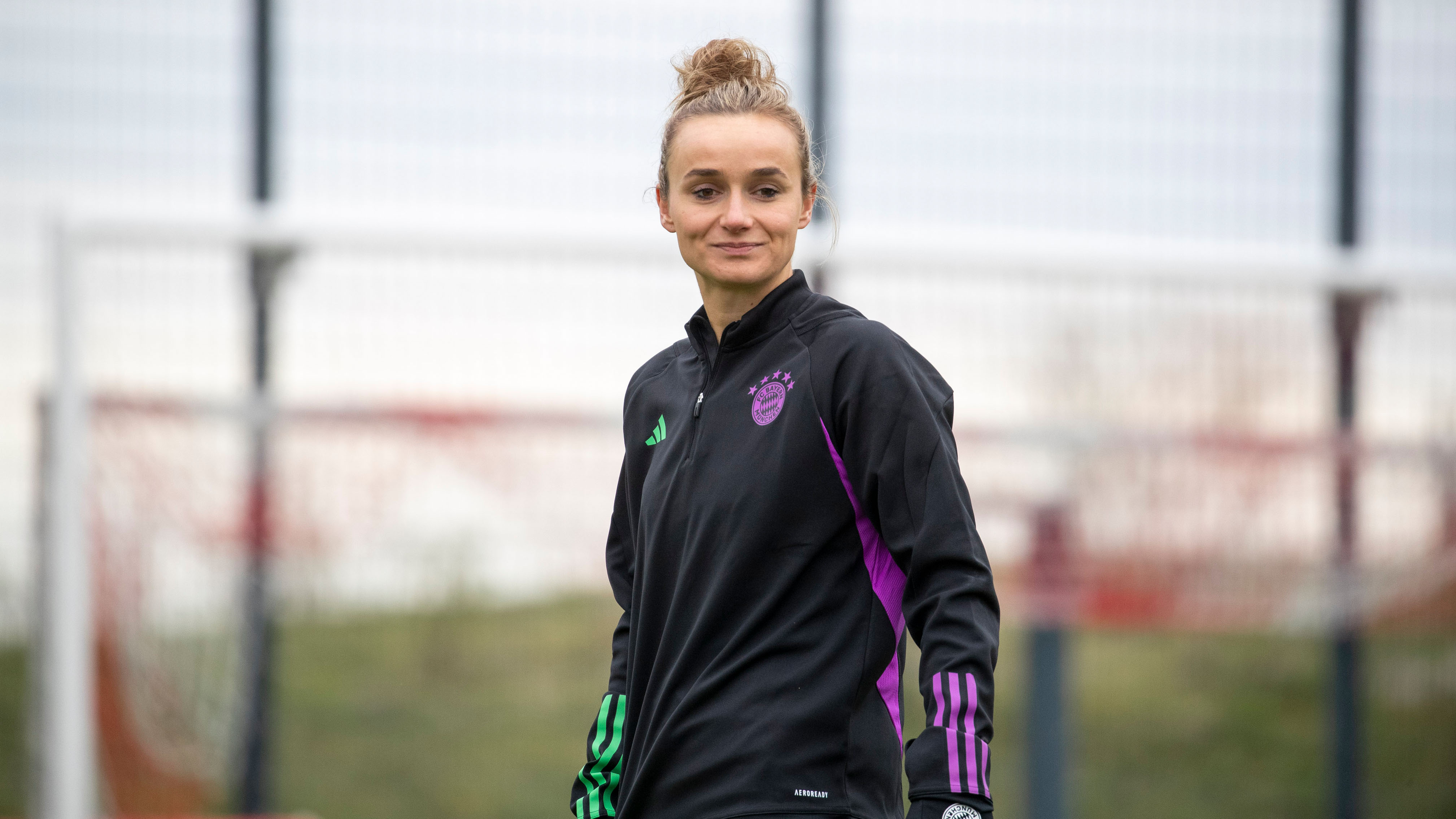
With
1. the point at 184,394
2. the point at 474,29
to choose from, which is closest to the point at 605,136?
the point at 474,29

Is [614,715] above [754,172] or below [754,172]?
below

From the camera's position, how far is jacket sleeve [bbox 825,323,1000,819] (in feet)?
4.43

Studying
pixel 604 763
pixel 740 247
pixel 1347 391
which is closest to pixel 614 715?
pixel 604 763

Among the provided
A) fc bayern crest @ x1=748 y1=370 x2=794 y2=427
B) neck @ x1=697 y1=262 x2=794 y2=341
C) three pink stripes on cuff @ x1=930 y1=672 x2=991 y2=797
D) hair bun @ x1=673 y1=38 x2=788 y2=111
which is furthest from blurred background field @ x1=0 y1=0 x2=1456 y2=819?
three pink stripes on cuff @ x1=930 y1=672 x2=991 y2=797

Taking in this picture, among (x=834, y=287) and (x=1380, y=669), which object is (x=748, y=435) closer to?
(x=834, y=287)

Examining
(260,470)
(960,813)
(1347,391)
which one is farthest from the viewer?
(1347,391)

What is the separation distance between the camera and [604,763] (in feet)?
5.75

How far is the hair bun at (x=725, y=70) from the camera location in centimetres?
167

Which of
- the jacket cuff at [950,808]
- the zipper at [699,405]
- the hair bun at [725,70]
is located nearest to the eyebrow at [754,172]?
the hair bun at [725,70]

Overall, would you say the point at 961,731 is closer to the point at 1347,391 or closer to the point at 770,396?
the point at 770,396

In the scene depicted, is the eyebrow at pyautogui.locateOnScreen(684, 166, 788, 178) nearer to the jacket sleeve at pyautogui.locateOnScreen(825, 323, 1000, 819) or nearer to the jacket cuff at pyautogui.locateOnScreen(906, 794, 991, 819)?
the jacket sleeve at pyautogui.locateOnScreen(825, 323, 1000, 819)

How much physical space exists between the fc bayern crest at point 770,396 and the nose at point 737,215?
0.17 meters

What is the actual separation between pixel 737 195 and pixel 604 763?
2.41 feet

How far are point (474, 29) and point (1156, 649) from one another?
12.3 ft
